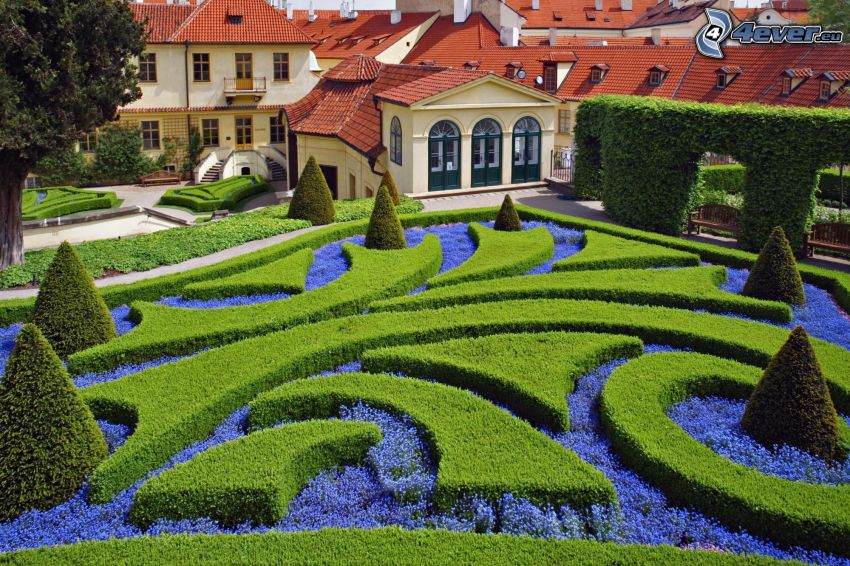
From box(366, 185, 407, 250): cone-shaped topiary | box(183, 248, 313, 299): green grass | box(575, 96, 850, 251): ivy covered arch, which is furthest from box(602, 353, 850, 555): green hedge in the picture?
box(575, 96, 850, 251): ivy covered arch

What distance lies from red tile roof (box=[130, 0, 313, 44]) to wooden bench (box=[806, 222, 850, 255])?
3688 centimetres

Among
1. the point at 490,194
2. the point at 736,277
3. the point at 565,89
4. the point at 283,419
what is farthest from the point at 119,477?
the point at 565,89

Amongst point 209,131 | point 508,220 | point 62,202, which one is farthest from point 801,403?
point 209,131

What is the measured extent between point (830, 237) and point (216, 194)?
29.7 metres

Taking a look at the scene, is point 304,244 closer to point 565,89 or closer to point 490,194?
point 490,194

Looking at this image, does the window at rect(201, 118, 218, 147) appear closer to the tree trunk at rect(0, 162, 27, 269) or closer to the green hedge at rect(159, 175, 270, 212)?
the green hedge at rect(159, 175, 270, 212)

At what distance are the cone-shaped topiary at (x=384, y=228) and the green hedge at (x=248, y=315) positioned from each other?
124 centimetres

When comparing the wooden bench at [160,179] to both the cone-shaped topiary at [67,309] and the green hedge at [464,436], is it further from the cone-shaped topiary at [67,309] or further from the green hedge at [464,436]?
the green hedge at [464,436]

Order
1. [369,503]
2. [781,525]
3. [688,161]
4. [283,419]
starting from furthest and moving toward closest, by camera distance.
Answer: [688,161]
[283,419]
[369,503]
[781,525]

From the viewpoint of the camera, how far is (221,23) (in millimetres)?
51375

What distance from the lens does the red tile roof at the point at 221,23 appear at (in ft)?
165

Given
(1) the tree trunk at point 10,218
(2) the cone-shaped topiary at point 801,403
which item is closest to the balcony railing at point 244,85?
(1) the tree trunk at point 10,218

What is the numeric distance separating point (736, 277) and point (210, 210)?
27461mm

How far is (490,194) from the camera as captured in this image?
34.2 m
